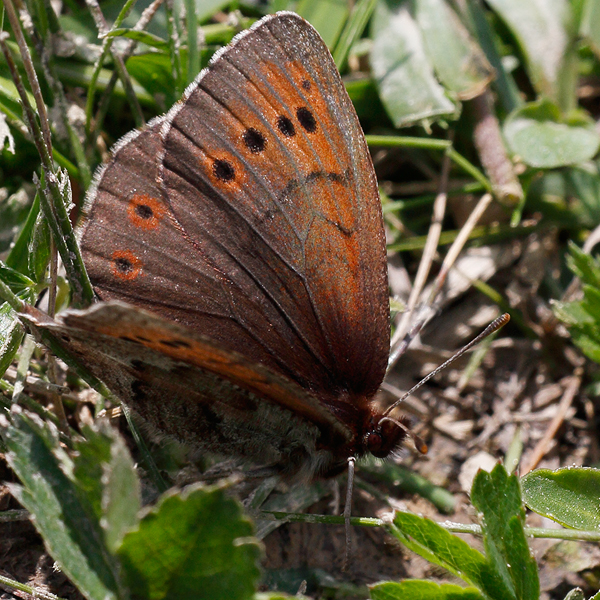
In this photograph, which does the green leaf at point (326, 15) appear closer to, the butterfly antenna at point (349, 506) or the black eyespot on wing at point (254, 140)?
the black eyespot on wing at point (254, 140)

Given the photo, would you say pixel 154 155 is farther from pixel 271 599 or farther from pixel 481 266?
pixel 481 266

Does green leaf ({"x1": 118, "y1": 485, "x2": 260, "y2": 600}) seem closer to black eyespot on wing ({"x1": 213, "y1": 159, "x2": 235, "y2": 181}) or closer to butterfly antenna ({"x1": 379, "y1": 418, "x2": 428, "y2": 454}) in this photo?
butterfly antenna ({"x1": 379, "y1": 418, "x2": 428, "y2": 454})

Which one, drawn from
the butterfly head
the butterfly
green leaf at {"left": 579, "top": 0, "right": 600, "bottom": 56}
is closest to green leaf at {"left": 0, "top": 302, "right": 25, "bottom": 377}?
the butterfly

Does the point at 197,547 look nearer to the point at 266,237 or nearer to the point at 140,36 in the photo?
the point at 266,237

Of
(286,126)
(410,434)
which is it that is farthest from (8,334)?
(410,434)

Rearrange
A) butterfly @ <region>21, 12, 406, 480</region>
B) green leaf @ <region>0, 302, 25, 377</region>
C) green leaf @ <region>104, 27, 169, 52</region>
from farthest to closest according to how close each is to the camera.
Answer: green leaf @ <region>104, 27, 169, 52</region> < butterfly @ <region>21, 12, 406, 480</region> < green leaf @ <region>0, 302, 25, 377</region>

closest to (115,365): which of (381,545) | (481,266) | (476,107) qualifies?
(381,545)

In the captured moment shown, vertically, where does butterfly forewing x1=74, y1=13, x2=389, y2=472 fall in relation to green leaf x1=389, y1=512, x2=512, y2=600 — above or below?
above
